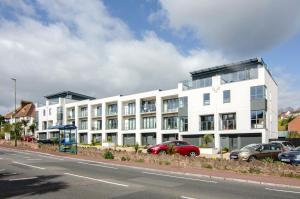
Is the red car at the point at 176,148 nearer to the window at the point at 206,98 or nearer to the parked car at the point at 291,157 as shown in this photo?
the parked car at the point at 291,157

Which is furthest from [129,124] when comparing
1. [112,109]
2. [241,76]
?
[241,76]

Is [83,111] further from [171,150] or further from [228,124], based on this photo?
[171,150]

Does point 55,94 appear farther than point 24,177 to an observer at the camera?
Yes

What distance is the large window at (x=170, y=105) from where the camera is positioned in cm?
5142

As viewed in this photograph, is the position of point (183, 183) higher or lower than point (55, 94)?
lower

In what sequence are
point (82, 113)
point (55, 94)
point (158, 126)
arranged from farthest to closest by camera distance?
point (55, 94), point (82, 113), point (158, 126)

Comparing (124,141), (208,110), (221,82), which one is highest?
(221,82)

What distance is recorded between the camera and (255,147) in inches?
971

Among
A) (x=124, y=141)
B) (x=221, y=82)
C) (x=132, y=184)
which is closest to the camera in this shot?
(x=132, y=184)

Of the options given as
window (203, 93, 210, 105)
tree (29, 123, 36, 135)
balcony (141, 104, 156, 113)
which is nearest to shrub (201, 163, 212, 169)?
window (203, 93, 210, 105)

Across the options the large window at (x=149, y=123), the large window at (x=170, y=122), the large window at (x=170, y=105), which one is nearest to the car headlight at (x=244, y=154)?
the large window at (x=170, y=122)

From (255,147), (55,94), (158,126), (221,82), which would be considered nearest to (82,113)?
(55,94)

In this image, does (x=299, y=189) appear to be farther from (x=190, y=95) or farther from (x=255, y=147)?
(x=190, y=95)

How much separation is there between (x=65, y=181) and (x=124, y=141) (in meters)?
46.1
